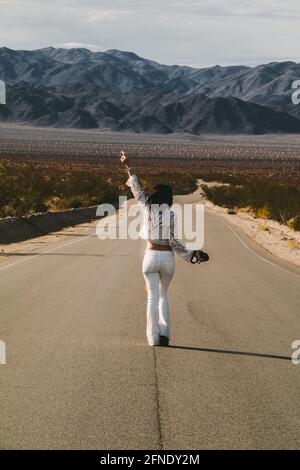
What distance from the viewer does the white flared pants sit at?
8711 millimetres

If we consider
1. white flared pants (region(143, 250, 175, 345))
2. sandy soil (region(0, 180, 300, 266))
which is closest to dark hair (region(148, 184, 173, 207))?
white flared pants (region(143, 250, 175, 345))

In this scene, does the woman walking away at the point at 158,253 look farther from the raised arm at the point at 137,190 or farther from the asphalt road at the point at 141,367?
the asphalt road at the point at 141,367

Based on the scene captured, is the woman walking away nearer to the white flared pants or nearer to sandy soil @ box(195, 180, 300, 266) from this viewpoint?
the white flared pants

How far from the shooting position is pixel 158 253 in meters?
8.72

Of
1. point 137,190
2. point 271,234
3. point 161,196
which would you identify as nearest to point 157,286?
point 161,196

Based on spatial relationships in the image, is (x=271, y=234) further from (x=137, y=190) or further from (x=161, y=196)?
(x=161, y=196)

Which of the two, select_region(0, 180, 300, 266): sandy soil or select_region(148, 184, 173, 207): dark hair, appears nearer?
select_region(148, 184, 173, 207): dark hair

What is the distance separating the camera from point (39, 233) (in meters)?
28.7
